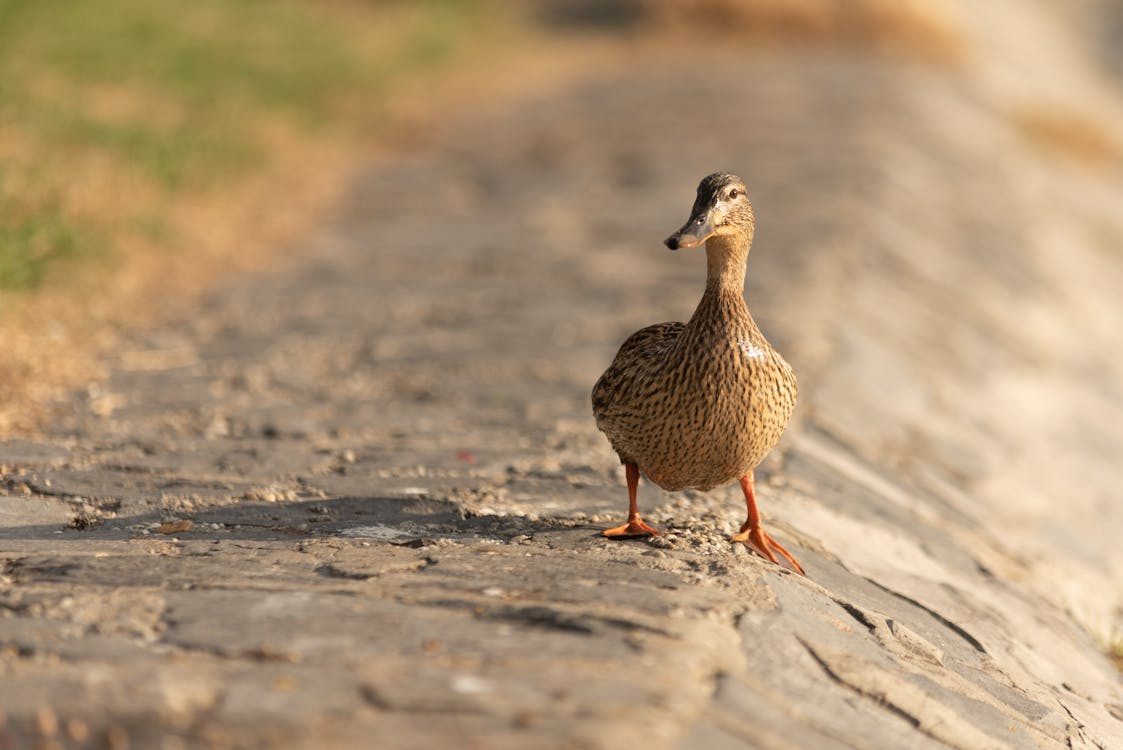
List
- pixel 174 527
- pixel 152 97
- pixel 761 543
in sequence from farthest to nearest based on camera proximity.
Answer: pixel 152 97 < pixel 174 527 < pixel 761 543

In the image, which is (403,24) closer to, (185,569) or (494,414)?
(494,414)

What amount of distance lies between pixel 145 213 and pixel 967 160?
23.8 feet

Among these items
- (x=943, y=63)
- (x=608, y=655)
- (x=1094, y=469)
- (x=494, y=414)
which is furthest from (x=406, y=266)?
(x=943, y=63)

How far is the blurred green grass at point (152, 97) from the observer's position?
7.08 metres

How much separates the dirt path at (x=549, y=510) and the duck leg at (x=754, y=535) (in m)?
0.13

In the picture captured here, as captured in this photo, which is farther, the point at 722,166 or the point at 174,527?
the point at 722,166

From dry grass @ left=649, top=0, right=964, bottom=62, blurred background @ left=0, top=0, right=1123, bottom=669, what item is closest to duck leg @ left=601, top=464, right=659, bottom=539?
blurred background @ left=0, top=0, right=1123, bottom=669

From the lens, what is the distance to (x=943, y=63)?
53.1 feet

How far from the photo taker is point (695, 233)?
11.8 ft

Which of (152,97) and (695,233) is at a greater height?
(695,233)

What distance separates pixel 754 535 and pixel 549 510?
0.68 m

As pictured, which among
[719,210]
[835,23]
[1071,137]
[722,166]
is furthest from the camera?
[835,23]

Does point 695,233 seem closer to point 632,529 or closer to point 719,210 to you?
point 719,210

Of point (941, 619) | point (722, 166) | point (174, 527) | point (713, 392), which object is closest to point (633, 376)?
point (713, 392)
